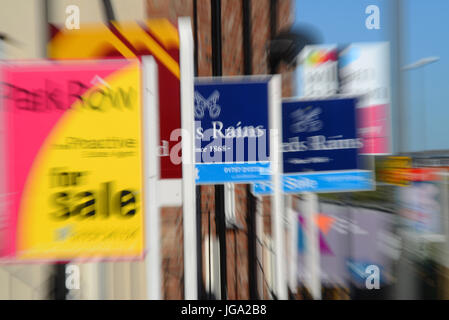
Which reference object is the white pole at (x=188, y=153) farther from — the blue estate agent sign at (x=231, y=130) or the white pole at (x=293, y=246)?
the white pole at (x=293, y=246)

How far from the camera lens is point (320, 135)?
2.37 m

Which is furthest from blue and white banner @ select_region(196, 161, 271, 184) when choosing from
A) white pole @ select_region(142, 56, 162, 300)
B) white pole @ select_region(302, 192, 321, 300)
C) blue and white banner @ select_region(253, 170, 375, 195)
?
white pole @ select_region(142, 56, 162, 300)

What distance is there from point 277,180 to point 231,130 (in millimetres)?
511

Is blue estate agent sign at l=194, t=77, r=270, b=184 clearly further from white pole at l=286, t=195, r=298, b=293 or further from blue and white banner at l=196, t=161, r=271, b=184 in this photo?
white pole at l=286, t=195, r=298, b=293

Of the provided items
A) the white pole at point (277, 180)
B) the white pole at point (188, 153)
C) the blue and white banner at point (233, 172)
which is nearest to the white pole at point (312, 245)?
the white pole at point (277, 180)

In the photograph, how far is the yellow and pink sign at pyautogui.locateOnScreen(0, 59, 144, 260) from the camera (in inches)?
47.7

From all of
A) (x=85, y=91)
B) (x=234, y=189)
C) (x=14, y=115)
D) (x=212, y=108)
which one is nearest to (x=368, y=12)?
(x=212, y=108)

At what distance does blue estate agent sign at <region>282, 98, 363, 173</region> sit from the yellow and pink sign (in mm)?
1442

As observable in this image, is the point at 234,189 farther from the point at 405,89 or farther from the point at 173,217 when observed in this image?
the point at 405,89

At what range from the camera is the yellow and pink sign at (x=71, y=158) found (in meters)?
1.21

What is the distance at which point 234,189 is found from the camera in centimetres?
240

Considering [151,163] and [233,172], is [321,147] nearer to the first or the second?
[233,172]

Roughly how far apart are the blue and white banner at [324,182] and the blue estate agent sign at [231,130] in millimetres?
275

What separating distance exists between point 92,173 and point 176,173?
19.3 inches
